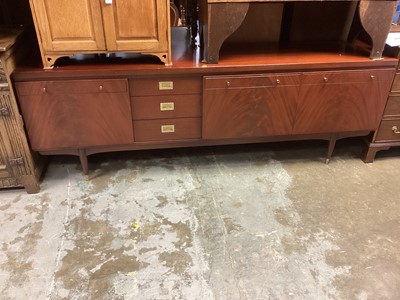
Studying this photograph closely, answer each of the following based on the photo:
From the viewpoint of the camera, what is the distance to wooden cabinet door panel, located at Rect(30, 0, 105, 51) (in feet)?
5.59

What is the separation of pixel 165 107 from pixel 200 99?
0.21 m

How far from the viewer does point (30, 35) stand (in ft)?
6.99

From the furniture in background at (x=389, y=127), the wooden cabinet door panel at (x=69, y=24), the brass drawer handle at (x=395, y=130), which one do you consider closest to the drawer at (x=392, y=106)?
the furniture in background at (x=389, y=127)

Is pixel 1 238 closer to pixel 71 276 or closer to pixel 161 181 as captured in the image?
pixel 71 276

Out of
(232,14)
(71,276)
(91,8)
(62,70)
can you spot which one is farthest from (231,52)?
(71,276)

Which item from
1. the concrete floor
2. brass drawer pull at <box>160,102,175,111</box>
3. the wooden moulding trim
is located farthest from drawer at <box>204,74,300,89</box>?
the concrete floor


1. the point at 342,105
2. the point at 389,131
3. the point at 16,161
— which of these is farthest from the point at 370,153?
the point at 16,161

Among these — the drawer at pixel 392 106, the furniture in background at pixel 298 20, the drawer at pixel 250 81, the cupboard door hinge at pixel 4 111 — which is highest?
the furniture in background at pixel 298 20

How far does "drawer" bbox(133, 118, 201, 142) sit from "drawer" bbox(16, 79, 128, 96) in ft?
0.80

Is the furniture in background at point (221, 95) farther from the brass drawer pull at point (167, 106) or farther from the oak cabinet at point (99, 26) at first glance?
the oak cabinet at point (99, 26)

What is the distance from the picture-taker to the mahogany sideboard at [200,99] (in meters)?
1.87

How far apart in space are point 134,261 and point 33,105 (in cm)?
100

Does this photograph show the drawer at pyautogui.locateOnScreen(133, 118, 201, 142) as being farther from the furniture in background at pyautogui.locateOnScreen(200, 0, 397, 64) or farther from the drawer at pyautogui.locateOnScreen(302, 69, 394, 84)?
the drawer at pyautogui.locateOnScreen(302, 69, 394, 84)

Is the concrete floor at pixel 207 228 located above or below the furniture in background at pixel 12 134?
below
